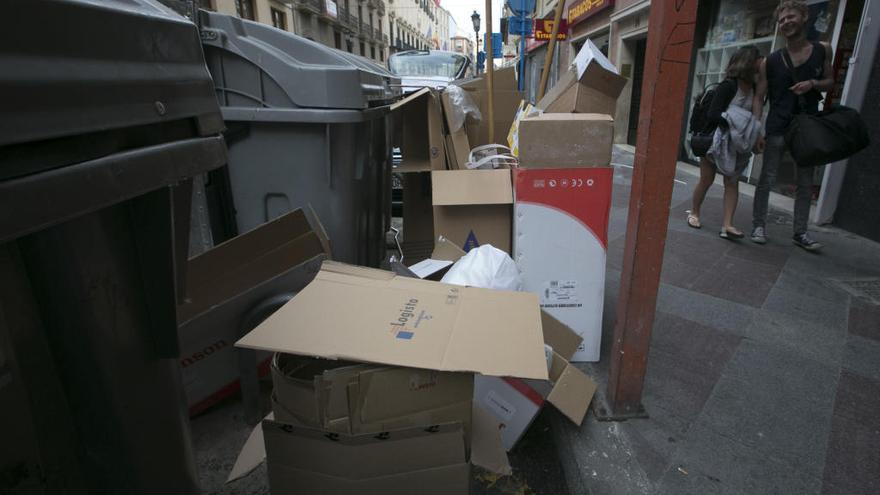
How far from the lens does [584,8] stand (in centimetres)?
1512

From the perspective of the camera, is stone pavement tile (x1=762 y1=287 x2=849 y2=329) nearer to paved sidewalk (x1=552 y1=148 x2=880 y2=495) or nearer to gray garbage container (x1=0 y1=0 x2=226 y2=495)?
paved sidewalk (x1=552 y1=148 x2=880 y2=495)

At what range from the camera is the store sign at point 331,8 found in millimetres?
29766

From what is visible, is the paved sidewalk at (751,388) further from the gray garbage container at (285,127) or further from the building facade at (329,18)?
the building facade at (329,18)

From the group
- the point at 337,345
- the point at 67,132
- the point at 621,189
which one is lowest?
the point at 621,189

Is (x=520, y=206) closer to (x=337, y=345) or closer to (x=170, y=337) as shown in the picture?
(x=337, y=345)

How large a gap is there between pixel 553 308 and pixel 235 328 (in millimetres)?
1564

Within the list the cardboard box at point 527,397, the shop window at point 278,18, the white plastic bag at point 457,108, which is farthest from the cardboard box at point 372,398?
the shop window at point 278,18

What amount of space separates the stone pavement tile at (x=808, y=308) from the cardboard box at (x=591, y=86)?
68.6 inches

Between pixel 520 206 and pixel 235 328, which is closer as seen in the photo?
pixel 235 328

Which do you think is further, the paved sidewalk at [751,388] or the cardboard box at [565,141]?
the cardboard box at [565,141]

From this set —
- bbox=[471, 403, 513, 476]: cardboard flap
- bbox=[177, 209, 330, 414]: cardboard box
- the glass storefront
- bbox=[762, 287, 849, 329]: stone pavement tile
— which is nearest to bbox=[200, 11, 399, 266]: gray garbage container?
bbox=[177, 209, 330, 414]: cardboard box

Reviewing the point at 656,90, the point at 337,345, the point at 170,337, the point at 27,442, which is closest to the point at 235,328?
the point at 337,345

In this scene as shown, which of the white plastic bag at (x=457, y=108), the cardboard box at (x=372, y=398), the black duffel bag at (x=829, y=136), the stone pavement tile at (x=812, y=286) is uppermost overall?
the white plastic bag at (x=457, y=108)

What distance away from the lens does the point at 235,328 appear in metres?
2.18
